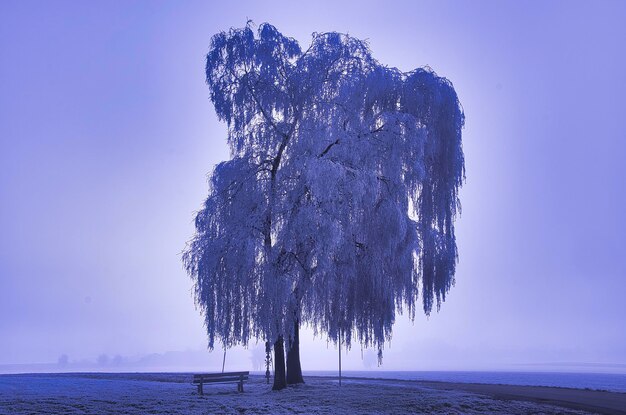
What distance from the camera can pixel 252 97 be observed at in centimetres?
2189

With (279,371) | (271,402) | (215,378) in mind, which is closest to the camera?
(271,402)

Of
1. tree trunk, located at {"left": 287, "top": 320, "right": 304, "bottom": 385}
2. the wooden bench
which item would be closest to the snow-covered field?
the wooden bench

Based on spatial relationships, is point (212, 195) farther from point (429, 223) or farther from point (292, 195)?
point (429, 223)

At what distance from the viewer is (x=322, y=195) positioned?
1833 cm

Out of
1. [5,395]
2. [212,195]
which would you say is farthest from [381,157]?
[5,395]

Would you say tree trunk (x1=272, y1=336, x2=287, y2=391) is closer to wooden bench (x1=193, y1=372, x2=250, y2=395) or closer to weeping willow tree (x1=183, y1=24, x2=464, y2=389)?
weeping willow tree (x1=183, y1=24, x2=464, y2=389)

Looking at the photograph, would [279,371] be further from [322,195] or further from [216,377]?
[322,195]

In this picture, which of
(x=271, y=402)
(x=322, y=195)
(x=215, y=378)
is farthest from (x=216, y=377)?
(x=322, y=195)

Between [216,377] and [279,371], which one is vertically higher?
[279,371]

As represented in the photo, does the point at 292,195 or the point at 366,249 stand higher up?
the point at 292,195

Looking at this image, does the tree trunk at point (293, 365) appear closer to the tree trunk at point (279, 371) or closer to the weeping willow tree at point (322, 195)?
the weeping willow tree at point (322, 195)

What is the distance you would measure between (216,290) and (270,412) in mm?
5596

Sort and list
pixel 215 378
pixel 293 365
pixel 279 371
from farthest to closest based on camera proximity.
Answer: pixel 293 365, pixel 279 371, pixel 215 378

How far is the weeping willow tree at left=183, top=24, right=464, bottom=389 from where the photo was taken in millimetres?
19094
